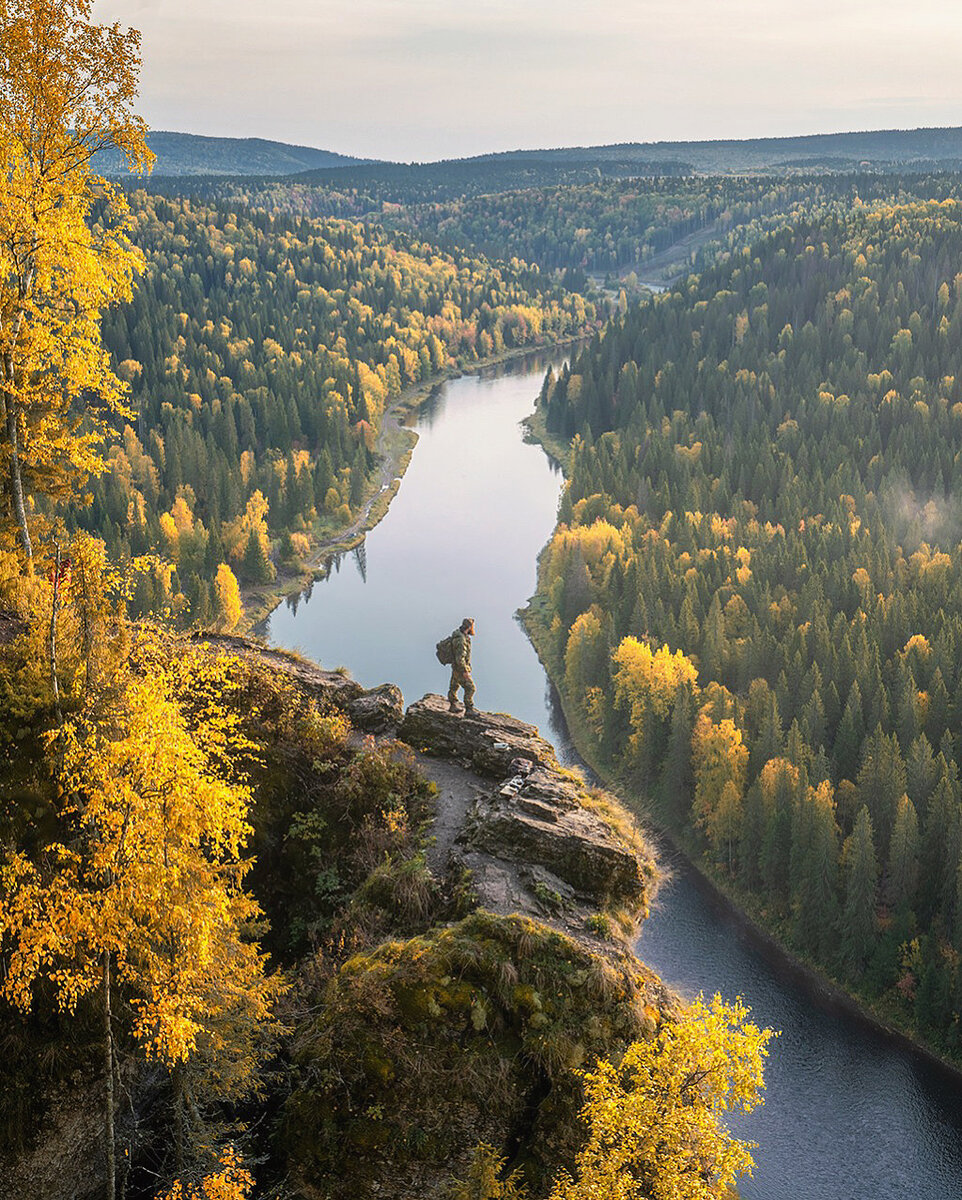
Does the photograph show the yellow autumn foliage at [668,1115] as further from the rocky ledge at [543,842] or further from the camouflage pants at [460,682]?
the camouflage pants at [460,682]

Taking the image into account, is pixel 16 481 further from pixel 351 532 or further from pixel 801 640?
pixel 351 532

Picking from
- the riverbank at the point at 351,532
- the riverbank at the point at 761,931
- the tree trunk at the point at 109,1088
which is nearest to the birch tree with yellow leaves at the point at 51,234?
the tree trunk at the point at 109,1088

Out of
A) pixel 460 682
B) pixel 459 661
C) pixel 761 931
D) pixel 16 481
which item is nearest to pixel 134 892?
pixel 16 481

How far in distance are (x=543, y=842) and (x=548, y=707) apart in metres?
68.7

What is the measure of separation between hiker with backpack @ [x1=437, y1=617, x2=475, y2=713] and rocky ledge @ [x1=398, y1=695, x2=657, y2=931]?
2.04m

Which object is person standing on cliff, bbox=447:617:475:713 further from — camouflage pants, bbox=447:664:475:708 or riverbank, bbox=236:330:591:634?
riverbank, bbox=236:330:591:634

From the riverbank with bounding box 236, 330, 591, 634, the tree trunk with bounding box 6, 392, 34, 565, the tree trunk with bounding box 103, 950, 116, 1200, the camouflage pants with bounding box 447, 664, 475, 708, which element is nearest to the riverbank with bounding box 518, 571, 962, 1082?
the camouflage pants with bounding box 447, 664, 475, 708

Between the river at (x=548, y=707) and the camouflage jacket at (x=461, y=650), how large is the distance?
6846 millimetres

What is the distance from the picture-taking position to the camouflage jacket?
113ft

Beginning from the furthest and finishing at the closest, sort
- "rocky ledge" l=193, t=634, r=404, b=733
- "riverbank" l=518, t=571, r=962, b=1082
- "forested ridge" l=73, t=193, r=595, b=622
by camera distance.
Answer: "forested ridge" l=73, t=193, r=595, b=622 < "riverbank" l=518, t=571, r=962, b=1082 < "rocky ledge" l=193, t=634, r=404, b=733

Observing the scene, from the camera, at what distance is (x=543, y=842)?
89.7 feet

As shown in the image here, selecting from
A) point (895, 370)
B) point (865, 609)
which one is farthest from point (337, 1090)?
point (895, 370)

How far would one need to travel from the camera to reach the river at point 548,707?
52.7 metres

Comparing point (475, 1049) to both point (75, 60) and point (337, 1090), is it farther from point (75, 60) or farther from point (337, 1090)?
point (75, 60)
